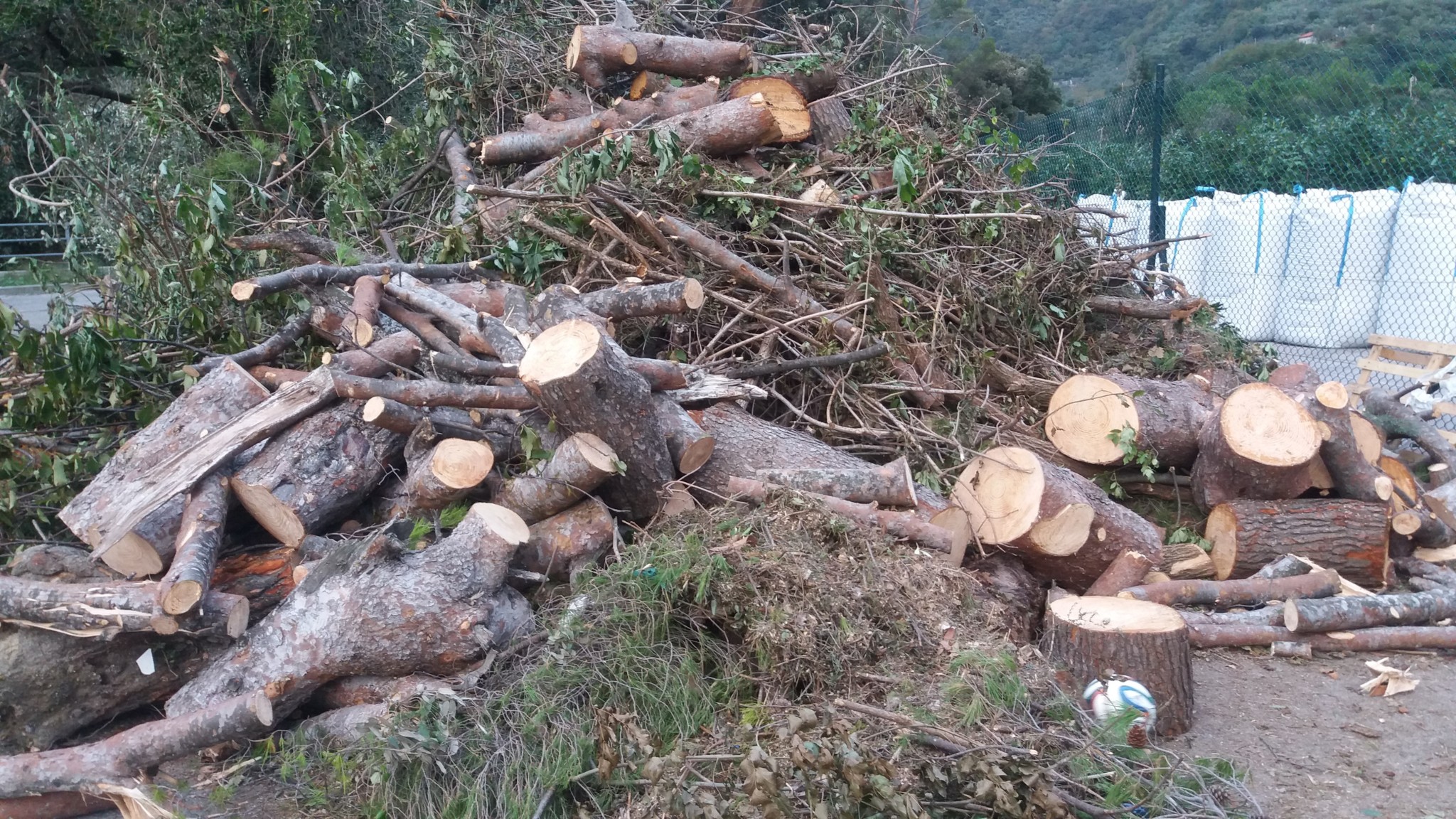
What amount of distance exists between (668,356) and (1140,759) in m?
2.83

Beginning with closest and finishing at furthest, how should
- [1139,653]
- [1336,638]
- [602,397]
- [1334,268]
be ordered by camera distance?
1. [1139,653]
2. [602,397]
3. [1336,638]
4. [1334,268]

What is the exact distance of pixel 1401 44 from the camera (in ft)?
24.1

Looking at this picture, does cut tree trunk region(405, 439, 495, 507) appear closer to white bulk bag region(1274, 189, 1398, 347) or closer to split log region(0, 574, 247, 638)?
split log region(0, 574, 247, 638)

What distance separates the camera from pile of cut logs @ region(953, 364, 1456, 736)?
3.40 metres

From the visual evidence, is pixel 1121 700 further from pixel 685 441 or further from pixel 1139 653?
pixel 685 441

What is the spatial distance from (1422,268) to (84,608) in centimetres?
1116

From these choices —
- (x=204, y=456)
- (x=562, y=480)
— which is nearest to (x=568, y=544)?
(x=562, y=480)

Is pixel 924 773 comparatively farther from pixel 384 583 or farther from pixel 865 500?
pixel 384 583

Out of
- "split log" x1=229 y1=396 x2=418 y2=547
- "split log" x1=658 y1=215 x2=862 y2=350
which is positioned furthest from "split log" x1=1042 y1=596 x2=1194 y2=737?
"split log" x1=229 y1=396 x2=418 y2=547

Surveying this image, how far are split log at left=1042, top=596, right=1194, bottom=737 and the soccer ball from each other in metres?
0.05

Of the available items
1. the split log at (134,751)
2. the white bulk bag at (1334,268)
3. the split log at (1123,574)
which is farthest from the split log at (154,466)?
the white bulk bag at (1334,268)

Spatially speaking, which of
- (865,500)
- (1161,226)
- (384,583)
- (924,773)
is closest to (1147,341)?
(1161,226)

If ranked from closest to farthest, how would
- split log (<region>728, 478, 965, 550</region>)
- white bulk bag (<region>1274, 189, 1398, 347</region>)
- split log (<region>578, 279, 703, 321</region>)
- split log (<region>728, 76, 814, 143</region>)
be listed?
split log (<region>728, 478, 965, 550</region>) < split log (<region>578, 279, 703, 321</region>) < split log (<region>728, 76, 814, 143</region>) < white bulk bag (<region>1274, 189, 1398, 347</region>)

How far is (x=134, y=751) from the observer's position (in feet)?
10.1
